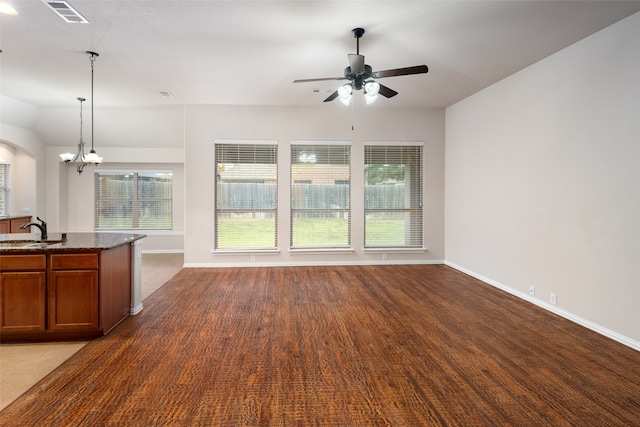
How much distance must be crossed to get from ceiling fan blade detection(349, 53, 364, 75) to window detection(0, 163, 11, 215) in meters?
8.04

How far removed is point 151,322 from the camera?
11.8 feet

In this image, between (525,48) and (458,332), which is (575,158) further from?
(458,332)

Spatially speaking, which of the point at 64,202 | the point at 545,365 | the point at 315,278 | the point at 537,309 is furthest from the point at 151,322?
the point at 64,202

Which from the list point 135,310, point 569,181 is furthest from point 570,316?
point 135,310

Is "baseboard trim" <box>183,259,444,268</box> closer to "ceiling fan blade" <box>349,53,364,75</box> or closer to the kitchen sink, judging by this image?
the kitchen sink

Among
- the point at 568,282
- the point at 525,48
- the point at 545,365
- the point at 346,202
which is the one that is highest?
the point at 525,48

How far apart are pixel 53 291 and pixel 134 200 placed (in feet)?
18.3

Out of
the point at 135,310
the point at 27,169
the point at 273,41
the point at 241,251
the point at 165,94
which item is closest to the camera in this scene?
the point at 273,41

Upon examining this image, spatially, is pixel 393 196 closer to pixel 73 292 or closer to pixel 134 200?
pixel 73 292

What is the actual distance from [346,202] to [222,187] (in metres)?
2.41

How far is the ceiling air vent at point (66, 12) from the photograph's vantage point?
287cm

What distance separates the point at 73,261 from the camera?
3096 mm

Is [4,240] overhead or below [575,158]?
below

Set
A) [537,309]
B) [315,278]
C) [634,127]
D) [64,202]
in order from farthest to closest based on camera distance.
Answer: [64,202] → [315,278] → [537,309] → [634,127]
